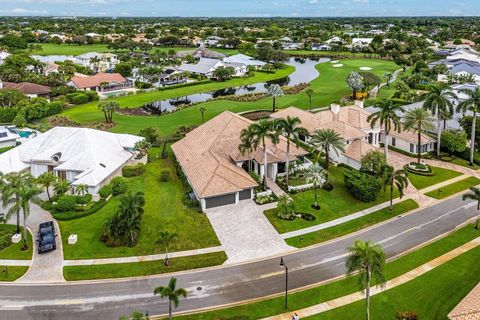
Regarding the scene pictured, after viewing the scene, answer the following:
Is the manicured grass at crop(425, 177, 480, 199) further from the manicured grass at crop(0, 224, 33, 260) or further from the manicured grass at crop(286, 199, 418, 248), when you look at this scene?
the manicured grass at crop(0, 224, 33, 260)

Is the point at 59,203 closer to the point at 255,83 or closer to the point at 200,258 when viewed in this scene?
the point at 200,258

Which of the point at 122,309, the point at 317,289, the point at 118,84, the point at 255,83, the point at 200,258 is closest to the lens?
the point at 122,309

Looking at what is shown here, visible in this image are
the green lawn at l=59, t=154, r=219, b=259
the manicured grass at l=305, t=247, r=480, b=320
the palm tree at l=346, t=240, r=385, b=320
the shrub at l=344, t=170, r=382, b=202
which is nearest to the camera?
the palm tree at l=346, t=240, r=385, b=320

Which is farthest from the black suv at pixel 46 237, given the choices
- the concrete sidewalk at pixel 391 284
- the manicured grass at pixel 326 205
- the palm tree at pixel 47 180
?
the concrete sidewalk at pixel 391 284

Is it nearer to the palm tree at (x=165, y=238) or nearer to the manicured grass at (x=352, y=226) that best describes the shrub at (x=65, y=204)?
the palm tree at (x=165, y=238)

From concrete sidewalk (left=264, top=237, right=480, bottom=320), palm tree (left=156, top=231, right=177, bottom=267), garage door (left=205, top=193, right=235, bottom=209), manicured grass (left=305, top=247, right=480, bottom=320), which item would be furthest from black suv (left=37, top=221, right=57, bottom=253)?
manicured grass (left=305, top=247, right=480, bottom=320)

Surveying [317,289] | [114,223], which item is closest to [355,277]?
[317,289]

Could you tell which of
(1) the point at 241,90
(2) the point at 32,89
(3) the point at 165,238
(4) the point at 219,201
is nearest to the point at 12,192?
(3) the point at 165,238
